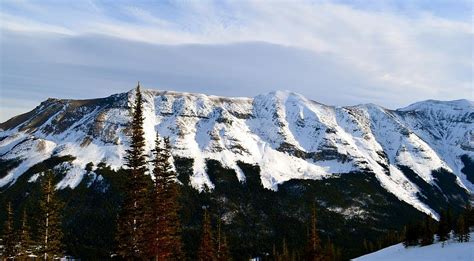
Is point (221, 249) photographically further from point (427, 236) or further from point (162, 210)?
point (427, 236)

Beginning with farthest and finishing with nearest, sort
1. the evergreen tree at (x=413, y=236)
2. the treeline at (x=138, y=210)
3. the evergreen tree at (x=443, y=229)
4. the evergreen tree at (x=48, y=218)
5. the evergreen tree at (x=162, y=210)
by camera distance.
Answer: the evergreen tree at (x=413, y=236) < the evergreen tree at (x=443, y=229) < the evergreen tree at (x=48, y=218) < the evergreen tree at (x=162, y=210) < the treeline at (x=138, y=210)

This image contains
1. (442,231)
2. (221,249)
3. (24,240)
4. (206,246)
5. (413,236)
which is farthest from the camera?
(413,236)

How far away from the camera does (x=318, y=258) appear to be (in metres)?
72.4

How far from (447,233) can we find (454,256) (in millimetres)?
49537

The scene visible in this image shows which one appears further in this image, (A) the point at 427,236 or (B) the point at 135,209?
(A) the point at 427,236

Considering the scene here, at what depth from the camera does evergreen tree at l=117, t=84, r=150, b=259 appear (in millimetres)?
44219

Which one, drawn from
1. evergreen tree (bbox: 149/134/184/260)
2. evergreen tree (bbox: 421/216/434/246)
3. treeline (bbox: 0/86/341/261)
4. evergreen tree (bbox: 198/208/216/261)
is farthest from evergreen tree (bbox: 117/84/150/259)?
evergreen tree (bbox: 421/216/434/246)

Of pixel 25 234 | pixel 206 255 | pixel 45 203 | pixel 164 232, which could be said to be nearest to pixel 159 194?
pixel 164 232

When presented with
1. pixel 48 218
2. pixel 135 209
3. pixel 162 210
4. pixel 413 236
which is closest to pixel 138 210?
pixel 135 209

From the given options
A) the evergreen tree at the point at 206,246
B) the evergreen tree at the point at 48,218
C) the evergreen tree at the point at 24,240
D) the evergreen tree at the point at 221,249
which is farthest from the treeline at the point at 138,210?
the evergreen tree at the point at 24,240

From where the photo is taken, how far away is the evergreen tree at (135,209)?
4422cm

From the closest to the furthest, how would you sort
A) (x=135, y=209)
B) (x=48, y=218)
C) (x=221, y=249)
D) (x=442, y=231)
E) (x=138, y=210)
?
(x=135, y=209) < (x=138, y=210) < (x=48, y=218) < (x=221, y=249) < (x=442, y=231)

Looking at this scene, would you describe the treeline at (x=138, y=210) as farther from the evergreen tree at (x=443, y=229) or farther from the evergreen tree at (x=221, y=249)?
the evergreen tree at (x=443, y=229)

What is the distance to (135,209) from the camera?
44156 mm
